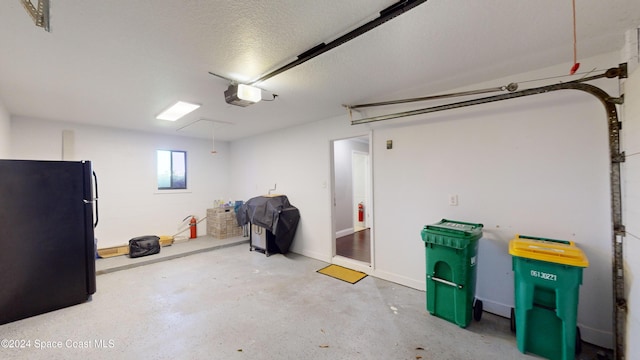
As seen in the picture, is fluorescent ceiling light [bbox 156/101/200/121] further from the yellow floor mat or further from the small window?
the yellow floor mat

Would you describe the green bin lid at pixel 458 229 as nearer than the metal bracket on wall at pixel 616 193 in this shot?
No

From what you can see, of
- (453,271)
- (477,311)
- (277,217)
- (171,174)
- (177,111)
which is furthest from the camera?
(171,174)

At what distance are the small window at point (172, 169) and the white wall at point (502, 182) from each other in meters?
4.16

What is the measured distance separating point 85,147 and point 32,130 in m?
0.69

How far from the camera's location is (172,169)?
581 cm

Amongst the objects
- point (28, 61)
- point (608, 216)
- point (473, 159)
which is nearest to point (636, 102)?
point (608, 216)

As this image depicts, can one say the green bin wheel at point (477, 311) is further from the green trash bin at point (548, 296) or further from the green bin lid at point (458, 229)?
the green bin lid at point (458, 229)

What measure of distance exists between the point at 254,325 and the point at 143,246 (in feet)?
11.1

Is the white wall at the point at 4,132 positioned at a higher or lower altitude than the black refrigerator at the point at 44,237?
higher

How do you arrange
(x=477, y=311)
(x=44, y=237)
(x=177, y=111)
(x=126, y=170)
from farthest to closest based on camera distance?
1. (x=126, y=170)
2. (x=177, y=111)
3. (x=44, y=237)
4. (x=477, y=311)

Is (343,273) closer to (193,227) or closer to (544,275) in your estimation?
(544,275)

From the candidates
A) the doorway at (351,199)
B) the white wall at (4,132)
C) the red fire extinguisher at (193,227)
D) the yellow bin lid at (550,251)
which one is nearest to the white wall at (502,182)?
the yellow bin lid at (550,251)

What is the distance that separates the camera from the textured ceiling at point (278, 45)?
156 cm

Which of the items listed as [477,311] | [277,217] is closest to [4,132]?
[277,217]
